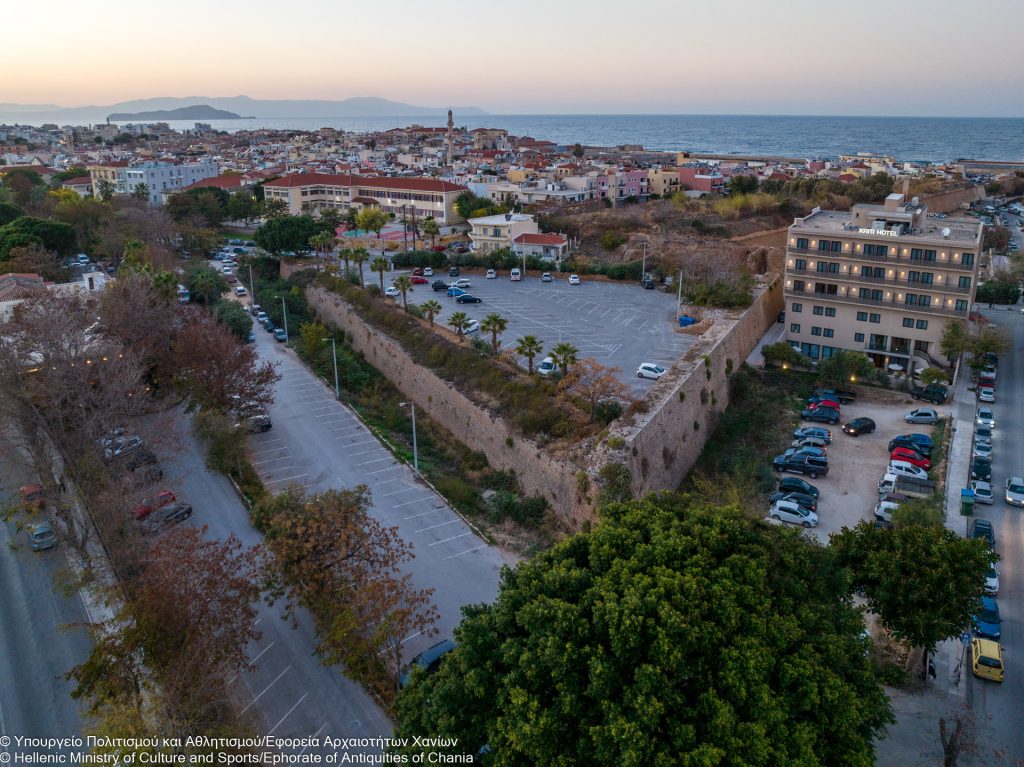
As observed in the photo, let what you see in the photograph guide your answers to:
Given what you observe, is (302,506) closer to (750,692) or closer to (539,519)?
(539,519)

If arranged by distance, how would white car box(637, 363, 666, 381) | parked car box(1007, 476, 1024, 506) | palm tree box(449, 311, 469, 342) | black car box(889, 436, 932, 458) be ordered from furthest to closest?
palm tree box(449, 311, 469, 342), white car box(637, 363, 666, 381), black car box(889, 436, 932, 458), parked car box(1007, 476, 1024, 506)

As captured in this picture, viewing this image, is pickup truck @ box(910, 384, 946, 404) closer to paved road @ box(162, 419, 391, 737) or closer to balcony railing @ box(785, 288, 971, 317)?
balcony railing @ box(785, 288, 971, 317)

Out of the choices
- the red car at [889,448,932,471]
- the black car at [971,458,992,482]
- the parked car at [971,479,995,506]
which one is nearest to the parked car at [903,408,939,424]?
the red car at [889,448,932,471]

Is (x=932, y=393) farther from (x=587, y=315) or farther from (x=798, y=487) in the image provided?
(x=587, y=315)

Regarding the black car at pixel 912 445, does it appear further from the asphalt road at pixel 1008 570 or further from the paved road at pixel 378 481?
the paved road at pixel 378 481

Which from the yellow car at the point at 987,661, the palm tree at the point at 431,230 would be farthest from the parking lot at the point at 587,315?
the yellow car at the point at 987,661

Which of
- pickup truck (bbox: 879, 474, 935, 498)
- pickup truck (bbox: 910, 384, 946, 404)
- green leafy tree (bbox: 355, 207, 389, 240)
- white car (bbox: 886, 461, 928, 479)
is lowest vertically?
pickup truck (bbox: 879, 474, 935, 498)

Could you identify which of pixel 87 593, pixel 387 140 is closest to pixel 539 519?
pixel 87 593
